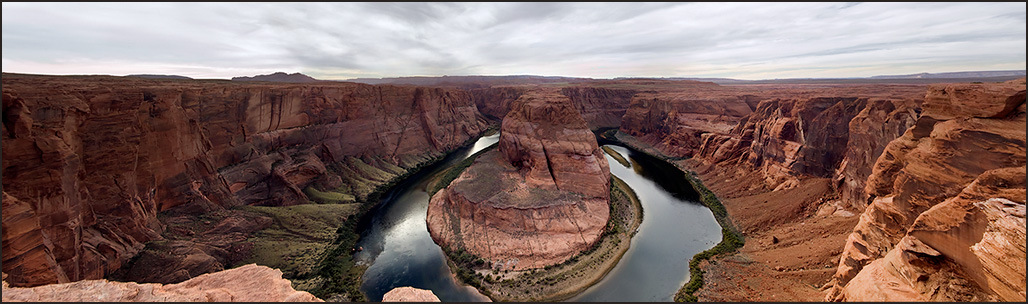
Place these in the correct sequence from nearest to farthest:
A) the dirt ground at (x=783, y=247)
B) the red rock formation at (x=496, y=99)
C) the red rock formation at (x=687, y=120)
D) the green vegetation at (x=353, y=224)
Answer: the dirt ground at (x=783, y=247) < the green vegetation at (x=353, y=224) < the red rock formation at (x=687, y=120) < the red rock formation at (x=496, y=99)

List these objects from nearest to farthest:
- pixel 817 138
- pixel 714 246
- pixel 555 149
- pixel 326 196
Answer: pixel 714 246 → pixel 817 138 → pixel 555 149 → pixel 326 196

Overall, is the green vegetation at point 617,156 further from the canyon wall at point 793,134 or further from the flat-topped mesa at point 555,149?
the flat-topped mesa at point 555,149

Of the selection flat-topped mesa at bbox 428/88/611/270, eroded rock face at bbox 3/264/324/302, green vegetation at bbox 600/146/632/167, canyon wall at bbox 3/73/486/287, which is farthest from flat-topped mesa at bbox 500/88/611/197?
eroded rock face at bbox 3/264/324/302

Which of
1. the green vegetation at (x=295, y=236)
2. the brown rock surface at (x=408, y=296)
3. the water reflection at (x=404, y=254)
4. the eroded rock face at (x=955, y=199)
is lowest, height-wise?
the water reflection at (x=404, y=254)

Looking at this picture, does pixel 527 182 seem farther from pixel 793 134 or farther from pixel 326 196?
pixel 793 134

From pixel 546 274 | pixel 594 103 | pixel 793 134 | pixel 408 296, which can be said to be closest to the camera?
pixel 408 296

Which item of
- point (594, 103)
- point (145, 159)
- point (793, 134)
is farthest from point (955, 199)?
point (594, 103)

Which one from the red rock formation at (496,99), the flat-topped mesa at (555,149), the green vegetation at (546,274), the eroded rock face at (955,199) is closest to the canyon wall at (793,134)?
the eroded rock face at (955,199)
